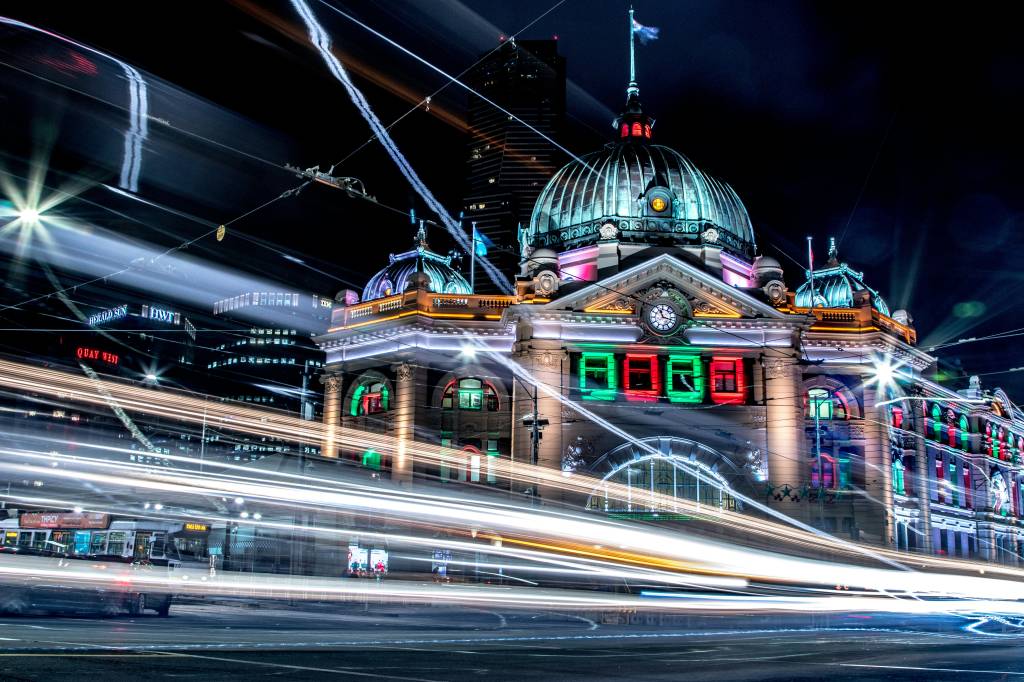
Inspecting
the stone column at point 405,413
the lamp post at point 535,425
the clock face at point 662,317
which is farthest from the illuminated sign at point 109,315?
the clock face at point 662,317

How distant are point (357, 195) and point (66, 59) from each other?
9572mm

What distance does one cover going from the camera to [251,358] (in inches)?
6014

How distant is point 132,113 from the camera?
25000 mm

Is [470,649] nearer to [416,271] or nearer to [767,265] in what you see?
[767,265]

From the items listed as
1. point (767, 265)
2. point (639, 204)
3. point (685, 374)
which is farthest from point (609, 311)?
point (767, 265)

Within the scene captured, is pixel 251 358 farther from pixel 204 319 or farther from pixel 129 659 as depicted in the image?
pixel 129 659

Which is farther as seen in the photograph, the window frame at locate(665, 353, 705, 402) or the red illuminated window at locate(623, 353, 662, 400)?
the window frame at locate(665, 353, 705, 402)

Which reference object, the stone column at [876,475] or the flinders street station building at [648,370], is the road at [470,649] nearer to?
the flinders street station building at [648,370]

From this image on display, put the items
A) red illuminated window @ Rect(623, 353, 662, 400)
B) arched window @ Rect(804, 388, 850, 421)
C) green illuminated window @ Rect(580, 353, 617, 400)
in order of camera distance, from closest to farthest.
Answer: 1. red illuminated window @ Rect(623, 353, 662, 400)
2. green illuminated window @ Rect(580, 353, 617, 400)
3. arched window @ Rect(804, 388, 850, 421)

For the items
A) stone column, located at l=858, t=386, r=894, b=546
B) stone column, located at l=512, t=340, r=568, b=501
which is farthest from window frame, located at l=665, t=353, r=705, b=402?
stone column, located at l=858, t=386, r=894, b=546

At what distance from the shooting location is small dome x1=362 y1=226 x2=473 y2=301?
7275cm

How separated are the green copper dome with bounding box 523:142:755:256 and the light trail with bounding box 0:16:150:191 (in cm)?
4447

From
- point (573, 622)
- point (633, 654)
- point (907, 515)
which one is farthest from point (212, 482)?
point (907, 515)

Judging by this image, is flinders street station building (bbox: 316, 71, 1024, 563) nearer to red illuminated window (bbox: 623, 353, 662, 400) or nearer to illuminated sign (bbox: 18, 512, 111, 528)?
red illuminated window (bbox: 623, 353, 662, 400)
